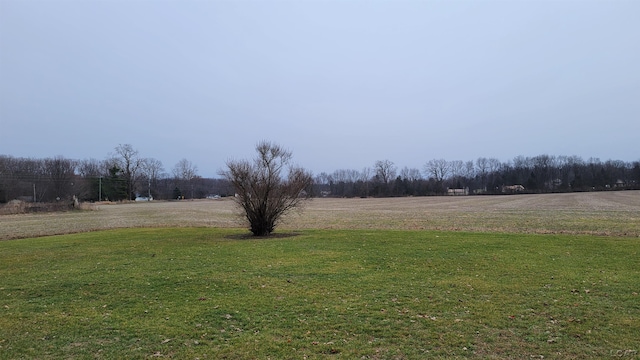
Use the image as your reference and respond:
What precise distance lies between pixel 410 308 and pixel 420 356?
1.96m

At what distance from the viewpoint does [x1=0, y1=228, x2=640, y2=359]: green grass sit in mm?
5145

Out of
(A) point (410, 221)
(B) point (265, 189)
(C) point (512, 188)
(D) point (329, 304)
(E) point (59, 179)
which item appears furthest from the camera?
(C) point (512, 188)

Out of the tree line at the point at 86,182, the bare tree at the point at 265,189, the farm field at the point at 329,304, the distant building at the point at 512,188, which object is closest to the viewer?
the farm field at the point at 329,304

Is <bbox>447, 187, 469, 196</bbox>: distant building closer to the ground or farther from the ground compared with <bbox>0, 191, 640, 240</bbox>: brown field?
farther from the ground

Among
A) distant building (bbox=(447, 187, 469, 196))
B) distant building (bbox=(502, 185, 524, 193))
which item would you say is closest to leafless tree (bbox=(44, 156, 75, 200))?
distant building (bbox=(447, 187, 469, 196))

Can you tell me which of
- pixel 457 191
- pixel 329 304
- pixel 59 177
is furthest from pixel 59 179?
pixel 457 191

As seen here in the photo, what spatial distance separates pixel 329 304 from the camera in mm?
7012

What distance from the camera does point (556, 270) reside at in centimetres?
943

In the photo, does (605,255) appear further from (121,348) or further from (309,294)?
(121,348)

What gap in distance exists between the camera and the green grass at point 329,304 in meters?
5.14

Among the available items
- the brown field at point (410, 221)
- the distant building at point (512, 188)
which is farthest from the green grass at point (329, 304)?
the distant building at point (512, 188)

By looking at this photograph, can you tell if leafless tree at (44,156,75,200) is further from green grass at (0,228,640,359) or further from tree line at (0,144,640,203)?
green grass at (0,228,640,359)

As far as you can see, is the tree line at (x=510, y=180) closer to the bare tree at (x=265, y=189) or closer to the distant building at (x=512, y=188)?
the distant building at (x=512, y=188)

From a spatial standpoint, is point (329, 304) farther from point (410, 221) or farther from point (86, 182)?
point (86, 182)
